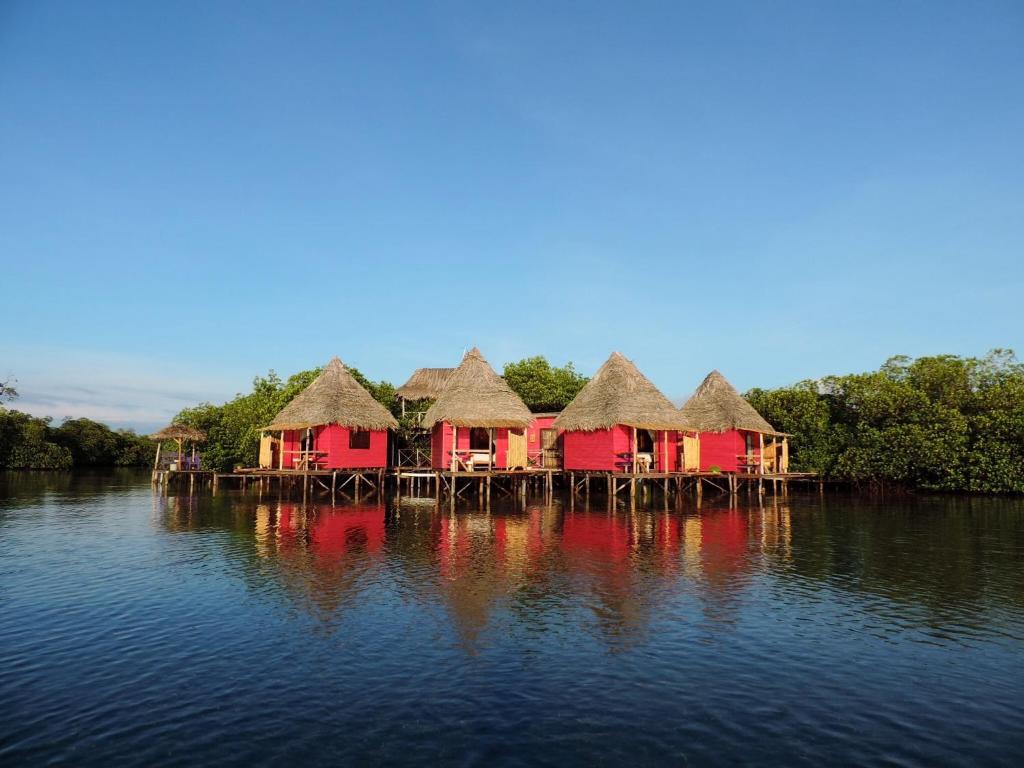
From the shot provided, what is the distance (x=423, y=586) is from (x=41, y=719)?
6.86m

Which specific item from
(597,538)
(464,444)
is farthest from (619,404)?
(597,538)

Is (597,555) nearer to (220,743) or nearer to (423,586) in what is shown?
(423,586)

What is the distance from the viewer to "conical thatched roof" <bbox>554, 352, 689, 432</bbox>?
31188 mm

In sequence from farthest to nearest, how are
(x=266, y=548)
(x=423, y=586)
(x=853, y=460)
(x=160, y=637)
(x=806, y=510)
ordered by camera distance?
(x=853, y=460) → (x=806, y=510) → (x=266, y=548) → (x=423, y=586) → (x=160, y=637)

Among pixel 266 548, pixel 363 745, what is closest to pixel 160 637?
pixel 363 745

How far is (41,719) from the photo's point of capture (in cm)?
727

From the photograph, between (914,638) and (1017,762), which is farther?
(914,638)

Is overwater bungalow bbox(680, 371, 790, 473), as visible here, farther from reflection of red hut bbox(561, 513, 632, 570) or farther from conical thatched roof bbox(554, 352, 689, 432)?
reflection of red hut bbox(561, 513, 632, 570)

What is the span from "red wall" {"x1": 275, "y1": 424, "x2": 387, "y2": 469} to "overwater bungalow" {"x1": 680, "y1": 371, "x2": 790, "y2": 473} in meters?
16.3

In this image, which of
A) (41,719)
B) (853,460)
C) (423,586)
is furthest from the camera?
(853,460)

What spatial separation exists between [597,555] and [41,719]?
11.9m

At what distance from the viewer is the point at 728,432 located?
1368 inches

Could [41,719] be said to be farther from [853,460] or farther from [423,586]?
[853,460]

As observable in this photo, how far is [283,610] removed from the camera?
37.7 feet
